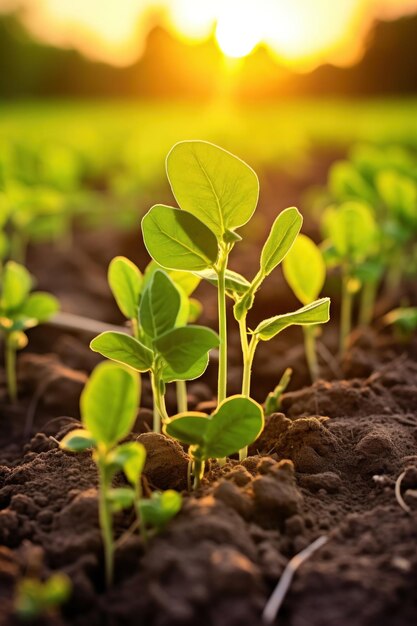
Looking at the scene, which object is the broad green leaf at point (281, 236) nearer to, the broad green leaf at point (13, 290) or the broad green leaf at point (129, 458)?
the broad green leaf at point (129, 458)

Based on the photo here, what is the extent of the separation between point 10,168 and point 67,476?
2.89 m

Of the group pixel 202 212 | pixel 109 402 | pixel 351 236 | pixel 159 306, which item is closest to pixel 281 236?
pixel 202 212

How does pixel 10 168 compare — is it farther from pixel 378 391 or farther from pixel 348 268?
pixel 378 391

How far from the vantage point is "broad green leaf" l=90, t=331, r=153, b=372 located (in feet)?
4.09

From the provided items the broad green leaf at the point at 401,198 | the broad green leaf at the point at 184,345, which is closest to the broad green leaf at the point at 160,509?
the broad green leaf at the point at 184,345

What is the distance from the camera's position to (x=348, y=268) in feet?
7.06

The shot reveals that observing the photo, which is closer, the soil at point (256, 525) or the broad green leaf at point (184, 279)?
the soil at point (256, 525)

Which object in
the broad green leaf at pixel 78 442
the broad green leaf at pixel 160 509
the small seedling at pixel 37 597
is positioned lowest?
the small seedling at pixel 37 597

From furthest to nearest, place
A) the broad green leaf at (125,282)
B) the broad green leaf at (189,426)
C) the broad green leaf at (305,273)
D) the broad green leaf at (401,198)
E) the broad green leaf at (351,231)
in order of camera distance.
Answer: the broad green leaf at (401,198) < the broad green leaf at (351,231) < the broad green leaf at (305,273) < the broad green leaf at (125,282) < the broad green leaf at (189,426)

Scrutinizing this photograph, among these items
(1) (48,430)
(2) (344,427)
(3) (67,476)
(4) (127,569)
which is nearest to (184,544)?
(4) (127,569)

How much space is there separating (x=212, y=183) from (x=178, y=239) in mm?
126

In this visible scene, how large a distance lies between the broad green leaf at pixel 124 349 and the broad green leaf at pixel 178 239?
6.6 inches

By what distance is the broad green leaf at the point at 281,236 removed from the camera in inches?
51.3

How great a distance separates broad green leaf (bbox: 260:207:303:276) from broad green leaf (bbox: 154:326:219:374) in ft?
0.65
